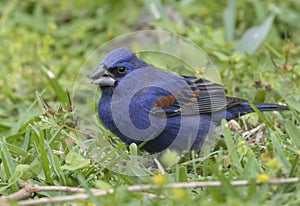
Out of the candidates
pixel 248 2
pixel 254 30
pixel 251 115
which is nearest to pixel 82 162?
pixel 251 115

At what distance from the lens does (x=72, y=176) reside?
3.36m

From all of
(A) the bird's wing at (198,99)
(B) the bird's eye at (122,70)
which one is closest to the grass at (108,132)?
(A) the bird's wing at (198,99)

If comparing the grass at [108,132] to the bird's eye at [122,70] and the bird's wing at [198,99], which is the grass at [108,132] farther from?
the bird's eye at [122,70]

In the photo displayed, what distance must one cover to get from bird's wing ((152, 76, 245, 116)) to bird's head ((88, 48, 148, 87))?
0.29 m

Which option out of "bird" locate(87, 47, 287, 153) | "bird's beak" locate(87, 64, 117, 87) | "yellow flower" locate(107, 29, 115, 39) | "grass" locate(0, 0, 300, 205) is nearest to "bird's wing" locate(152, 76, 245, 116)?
"bird" locate(87, 47, 287, 153)

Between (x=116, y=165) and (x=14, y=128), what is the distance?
3.64 ft

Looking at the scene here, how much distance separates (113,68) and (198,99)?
0.62m

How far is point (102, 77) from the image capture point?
12.5 ft

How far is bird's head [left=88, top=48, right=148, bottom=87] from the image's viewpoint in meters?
3.81

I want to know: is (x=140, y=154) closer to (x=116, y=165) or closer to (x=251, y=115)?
(x=116, y=165)

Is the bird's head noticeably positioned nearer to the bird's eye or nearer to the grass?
the bird's eye

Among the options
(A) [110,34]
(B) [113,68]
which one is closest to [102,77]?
(B) [113,68]

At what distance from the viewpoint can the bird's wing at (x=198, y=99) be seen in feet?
13.0

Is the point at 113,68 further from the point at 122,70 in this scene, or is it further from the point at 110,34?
the point at 110,34
